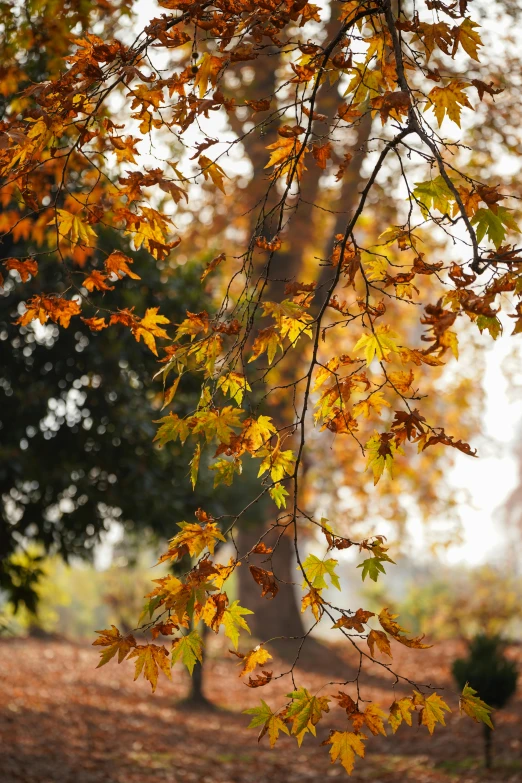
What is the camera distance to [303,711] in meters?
2.33

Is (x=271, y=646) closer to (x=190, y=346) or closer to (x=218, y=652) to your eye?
(x=218, y=652)

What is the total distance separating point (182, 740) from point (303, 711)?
252 inches

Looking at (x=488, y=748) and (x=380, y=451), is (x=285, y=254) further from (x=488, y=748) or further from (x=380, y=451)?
(x=380, y=451)

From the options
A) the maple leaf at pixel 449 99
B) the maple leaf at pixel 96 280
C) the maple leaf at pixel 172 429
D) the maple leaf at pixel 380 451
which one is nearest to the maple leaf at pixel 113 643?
the maple leaf at pixel 172 429

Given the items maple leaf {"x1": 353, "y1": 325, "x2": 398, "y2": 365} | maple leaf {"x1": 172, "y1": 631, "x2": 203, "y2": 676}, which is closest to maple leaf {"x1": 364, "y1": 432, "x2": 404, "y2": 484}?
maple leaf {"x1": 353, "y1": 325, "x2": 398, "y2": 365}

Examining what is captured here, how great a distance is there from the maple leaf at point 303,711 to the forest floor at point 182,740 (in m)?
3.87

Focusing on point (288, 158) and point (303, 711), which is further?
point (288, 158)

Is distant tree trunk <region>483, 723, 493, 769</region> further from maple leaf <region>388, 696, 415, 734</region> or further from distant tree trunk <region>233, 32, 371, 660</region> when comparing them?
distant tree trunk <region>233, 32, 371, 660</region>

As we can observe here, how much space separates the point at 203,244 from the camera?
1305 cm

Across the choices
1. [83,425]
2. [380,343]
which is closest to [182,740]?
[83,425]

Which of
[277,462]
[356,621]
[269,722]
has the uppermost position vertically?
[277,462]

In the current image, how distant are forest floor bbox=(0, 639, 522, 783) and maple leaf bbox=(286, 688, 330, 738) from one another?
387 centimetres

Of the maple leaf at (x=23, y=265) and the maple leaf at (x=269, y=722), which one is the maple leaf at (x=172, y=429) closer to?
the maple leaf at (x=23, y=265)

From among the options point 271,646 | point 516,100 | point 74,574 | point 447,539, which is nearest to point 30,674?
point 271,646
